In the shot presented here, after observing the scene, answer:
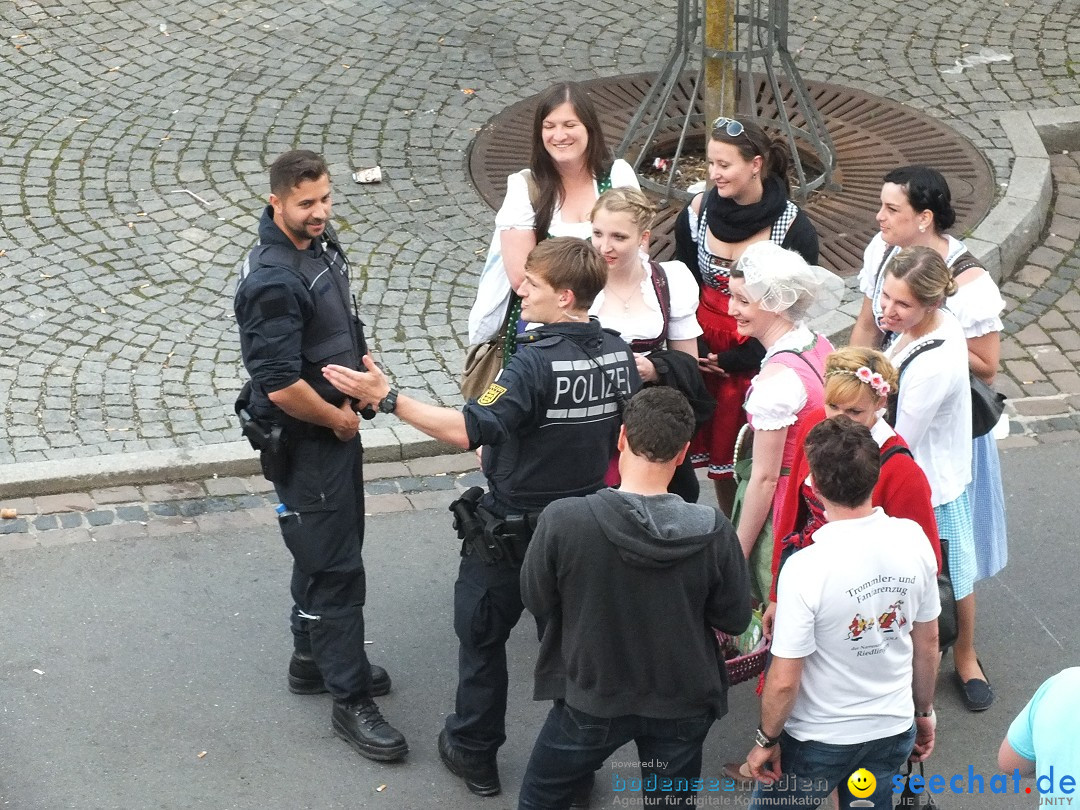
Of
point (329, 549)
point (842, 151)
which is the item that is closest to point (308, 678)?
point (329, 549)

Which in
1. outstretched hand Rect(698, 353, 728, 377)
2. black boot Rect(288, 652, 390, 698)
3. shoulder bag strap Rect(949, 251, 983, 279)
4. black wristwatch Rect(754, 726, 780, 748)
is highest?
shoulder bag strap Rect(949, 251, 983, 279)

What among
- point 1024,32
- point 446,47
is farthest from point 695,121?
point 1024,32

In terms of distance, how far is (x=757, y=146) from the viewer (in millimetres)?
5180

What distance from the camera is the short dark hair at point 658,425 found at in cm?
361

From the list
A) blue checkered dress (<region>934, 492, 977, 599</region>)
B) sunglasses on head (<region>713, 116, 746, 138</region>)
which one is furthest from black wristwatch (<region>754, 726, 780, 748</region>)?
sunglasses on head (<region>713, 116, 746, 138</region>)

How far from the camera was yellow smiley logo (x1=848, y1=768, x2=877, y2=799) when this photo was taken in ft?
12.9

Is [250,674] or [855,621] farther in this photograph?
[250,674]

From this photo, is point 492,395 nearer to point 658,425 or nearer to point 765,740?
point 658,425

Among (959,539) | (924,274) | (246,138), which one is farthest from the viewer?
(246,138)

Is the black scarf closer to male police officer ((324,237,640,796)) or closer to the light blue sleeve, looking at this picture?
male police officer ((324,237,640,796))

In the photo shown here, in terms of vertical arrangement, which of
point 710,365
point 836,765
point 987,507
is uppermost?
point 710,365

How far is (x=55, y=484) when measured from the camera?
6262 millimetres

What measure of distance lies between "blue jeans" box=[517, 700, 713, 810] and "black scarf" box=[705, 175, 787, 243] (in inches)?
82.6

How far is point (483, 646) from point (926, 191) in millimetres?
2289
